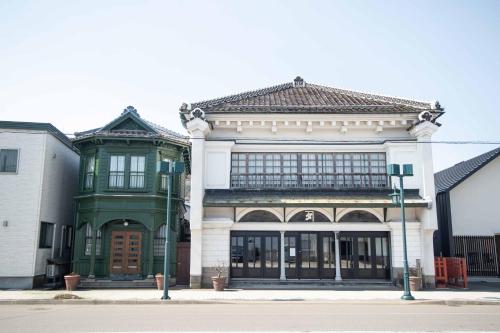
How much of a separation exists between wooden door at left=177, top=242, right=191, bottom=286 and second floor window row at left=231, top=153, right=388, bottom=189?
13.1 feet

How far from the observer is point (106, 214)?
64.3ft

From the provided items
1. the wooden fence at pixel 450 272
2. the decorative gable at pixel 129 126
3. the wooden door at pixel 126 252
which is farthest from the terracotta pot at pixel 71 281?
the wooden fence at pixel 450 272

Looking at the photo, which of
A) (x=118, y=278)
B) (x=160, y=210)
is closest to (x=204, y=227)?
(x=160, y=210)

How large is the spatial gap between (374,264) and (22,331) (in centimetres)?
1472

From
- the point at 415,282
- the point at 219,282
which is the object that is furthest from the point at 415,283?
the point at 219,282

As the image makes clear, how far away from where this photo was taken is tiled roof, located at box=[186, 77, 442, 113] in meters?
18.8

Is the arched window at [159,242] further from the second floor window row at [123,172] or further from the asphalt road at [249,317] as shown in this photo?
the asphalt road at [249,317]

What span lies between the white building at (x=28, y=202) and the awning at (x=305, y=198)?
804 centimetres

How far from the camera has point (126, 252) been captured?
19.9 meters

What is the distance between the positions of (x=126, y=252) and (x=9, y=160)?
7051 mm

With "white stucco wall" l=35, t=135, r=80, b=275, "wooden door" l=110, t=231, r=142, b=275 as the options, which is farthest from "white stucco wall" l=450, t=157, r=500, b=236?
"white stucco wall" l=35, t=135, r=80, b=275

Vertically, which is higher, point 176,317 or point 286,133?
point 286,133

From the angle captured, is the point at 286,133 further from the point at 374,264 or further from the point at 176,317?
the point at 176,317

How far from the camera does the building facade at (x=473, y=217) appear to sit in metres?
20.7
